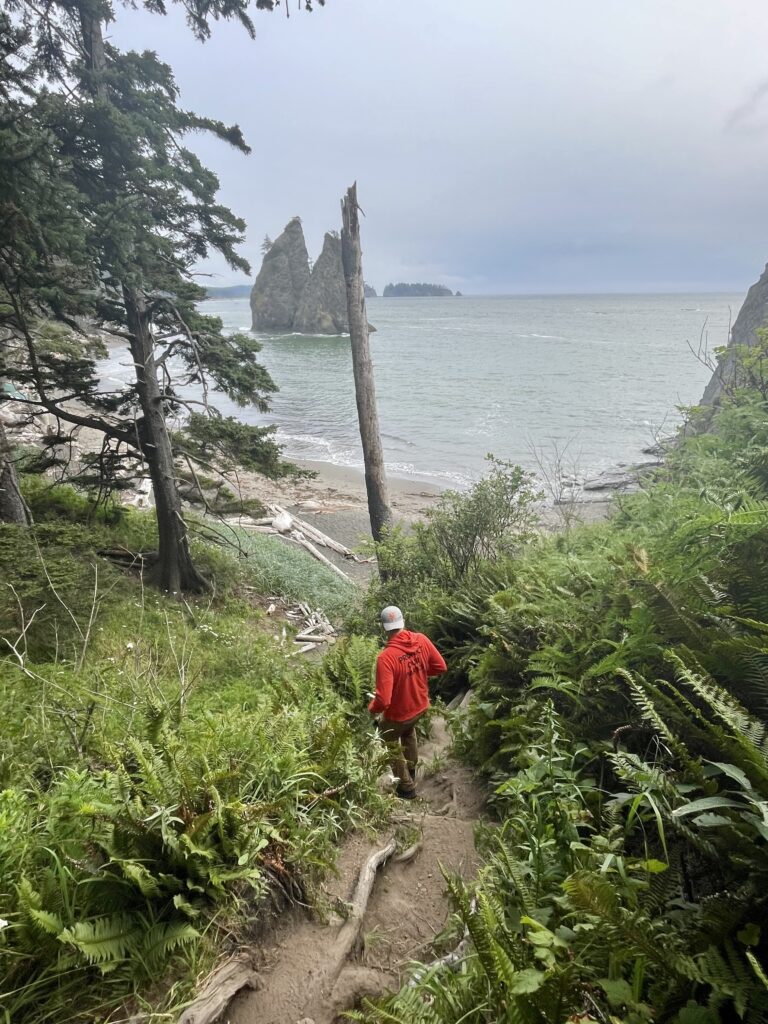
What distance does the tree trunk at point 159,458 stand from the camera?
35.3 feet

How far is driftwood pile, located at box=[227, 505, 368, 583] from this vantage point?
57.2 ft

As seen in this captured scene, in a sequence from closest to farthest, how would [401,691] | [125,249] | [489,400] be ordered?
[401,691], [125,249], [489,400]

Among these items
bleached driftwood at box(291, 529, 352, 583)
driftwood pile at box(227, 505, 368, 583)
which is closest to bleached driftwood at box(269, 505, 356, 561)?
driftwood pile at box(227, 505, 368, 583)

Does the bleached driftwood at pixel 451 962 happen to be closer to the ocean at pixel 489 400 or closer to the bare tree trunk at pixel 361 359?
the ocean at pixel 489 400

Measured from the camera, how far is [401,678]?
16.8 feet

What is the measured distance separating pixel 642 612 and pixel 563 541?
14.2 ft

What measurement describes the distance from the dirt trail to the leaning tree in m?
7.48

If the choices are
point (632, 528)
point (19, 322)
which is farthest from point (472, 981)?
point (19, 322)

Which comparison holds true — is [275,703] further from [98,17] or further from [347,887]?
[98,17]

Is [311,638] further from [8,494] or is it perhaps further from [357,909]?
[357,909]

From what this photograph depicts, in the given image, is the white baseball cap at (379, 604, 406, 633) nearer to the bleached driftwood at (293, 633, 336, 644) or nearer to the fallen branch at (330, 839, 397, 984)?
the fallen branch at (330, 839, 397, 984)

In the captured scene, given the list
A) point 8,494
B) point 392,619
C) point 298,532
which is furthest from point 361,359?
point 392,619

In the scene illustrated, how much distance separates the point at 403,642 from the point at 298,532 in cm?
1381

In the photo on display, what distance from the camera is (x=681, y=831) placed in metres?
2.12
